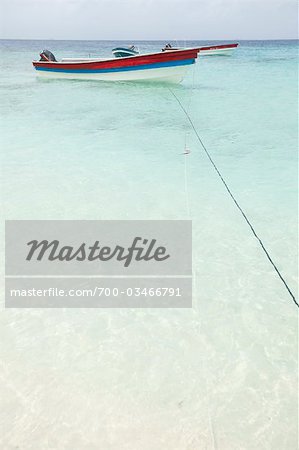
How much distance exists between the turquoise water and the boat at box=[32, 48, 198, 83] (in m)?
8.30

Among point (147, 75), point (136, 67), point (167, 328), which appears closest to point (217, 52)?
point (147, 75)

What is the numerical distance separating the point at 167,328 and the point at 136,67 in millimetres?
14803

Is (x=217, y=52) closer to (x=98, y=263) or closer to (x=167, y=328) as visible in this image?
(x=98, y=263)

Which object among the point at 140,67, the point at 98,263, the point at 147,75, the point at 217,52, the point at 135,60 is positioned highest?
the point at 217,52

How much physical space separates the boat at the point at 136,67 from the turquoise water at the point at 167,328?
830 centimetres

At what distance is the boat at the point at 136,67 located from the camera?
48.1ft

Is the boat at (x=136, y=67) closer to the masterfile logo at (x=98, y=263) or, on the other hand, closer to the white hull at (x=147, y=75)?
the white hull at (x=147, y=75)

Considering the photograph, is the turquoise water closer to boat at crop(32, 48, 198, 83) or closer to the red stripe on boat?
the red stripe on boat

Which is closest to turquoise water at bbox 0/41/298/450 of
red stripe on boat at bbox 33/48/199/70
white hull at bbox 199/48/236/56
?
red stripe on boat at bbox 33/48/199/70

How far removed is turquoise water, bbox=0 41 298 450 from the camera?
2.23 meters

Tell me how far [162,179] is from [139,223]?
165cm

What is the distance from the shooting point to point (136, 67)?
15664 millimetres

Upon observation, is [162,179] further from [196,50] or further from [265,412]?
[196,50]

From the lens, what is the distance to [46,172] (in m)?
6.33
